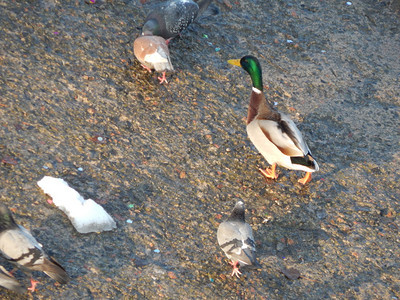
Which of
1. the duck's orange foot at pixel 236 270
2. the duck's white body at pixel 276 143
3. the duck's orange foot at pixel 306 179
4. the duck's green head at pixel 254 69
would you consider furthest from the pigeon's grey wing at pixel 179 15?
the duck's orange foot at pixel 236 270

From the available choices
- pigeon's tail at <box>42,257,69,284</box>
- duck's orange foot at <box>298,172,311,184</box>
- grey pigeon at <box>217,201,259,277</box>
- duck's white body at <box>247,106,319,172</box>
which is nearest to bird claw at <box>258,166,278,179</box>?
duck's white body at <box>247,106,319,172</box>

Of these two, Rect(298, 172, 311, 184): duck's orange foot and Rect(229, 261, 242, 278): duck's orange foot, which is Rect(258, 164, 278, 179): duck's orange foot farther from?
Rect(229, 261, 242, 278): duck's orange foot

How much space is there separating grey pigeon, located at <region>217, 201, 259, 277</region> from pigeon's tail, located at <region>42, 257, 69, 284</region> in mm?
1315

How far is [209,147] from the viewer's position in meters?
5.66

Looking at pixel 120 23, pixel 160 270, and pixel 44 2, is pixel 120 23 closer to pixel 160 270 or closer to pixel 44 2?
pixel 44 2

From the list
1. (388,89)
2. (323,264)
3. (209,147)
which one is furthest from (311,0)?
(323,264)

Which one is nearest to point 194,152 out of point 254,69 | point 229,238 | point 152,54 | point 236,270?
point 254,69

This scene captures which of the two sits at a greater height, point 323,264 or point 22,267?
point 22,267

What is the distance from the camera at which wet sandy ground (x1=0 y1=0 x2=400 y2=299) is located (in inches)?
173

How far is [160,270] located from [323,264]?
1.52 m

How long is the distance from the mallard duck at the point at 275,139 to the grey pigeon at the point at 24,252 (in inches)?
96.4

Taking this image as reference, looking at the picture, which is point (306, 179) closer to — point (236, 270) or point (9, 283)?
point (236, 270)

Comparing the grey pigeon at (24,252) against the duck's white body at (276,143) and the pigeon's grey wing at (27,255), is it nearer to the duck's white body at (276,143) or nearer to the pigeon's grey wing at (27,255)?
the pigeon's grey wing at (27,255)

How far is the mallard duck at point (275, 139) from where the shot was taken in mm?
5207
